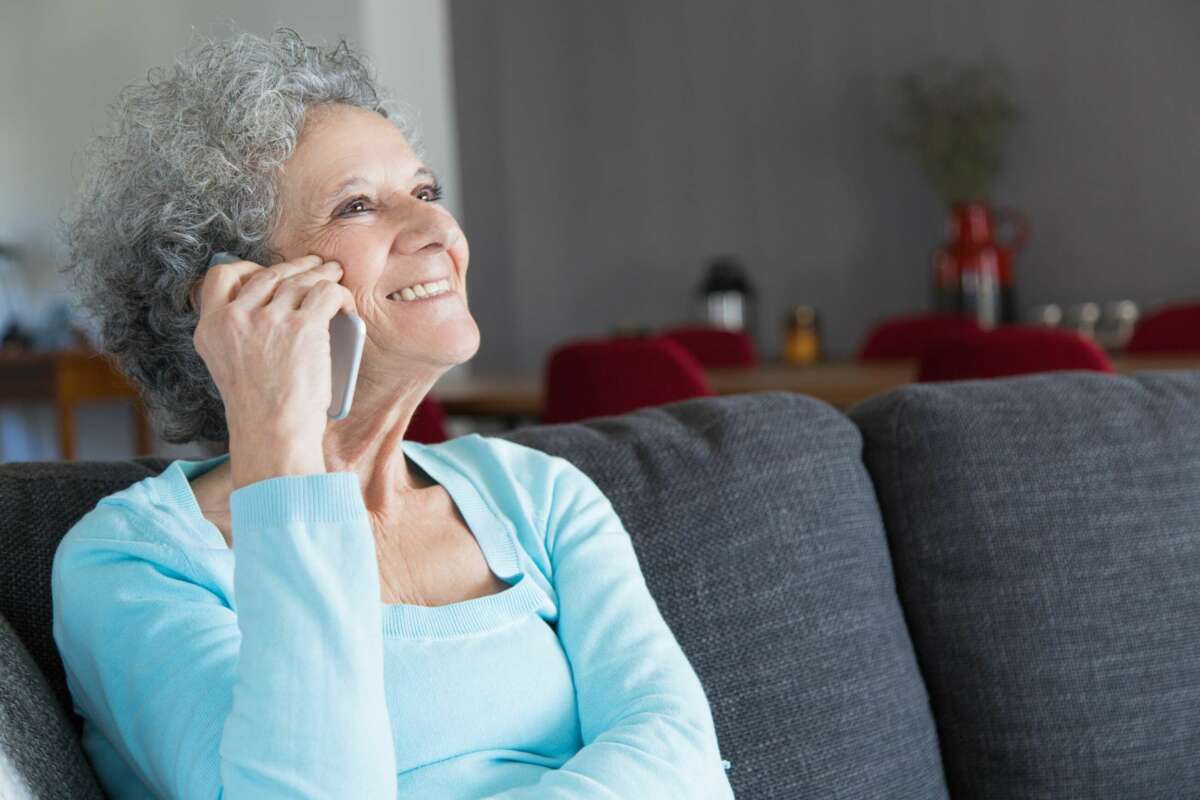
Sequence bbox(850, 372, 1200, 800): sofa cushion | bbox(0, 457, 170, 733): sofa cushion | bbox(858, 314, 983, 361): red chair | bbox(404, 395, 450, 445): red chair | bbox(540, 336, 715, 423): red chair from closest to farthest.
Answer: bbox(0, 457, 170, 733): sofa cushion < bbox(850, 372, 1200, 800): sofa cushion < bbox(404, 395, 450, 445): red chair < bbox(540, 336, 715, 423): red chair < bbox(858, 314, 983, 361): red chair

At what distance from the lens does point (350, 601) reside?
101 cm

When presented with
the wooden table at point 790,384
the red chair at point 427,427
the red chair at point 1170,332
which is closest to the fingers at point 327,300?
the red chair at point 427,427

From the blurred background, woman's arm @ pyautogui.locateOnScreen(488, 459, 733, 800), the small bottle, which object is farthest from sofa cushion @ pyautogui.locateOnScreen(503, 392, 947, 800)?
the small bottle

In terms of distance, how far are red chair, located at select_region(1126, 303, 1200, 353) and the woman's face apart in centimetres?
320

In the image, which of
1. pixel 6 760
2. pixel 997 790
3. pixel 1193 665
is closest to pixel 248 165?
pixel 6 760

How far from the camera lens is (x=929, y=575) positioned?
1.60 metres

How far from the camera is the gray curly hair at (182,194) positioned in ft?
4.14

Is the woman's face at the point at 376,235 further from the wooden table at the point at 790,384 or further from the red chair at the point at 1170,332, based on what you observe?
the red chair at the point at 1170,332

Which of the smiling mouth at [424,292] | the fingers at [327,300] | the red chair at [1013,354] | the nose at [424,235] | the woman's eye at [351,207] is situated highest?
the woman's eye at [351,207]

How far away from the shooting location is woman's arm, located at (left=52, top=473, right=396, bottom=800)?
0.96 m

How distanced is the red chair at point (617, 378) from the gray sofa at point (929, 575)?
1301 mm

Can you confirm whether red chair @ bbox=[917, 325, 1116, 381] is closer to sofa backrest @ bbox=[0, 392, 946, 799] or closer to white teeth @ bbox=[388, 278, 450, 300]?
sofa backrest @ bbox=[0, 392, 946, 799]

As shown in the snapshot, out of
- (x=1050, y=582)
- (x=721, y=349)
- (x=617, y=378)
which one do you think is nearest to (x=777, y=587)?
(x=1050, y=582)

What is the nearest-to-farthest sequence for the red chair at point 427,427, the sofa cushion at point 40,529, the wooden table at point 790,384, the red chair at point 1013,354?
the sofa cushion at point 40,529, the red chair at point 1013,354, the red chair at point 427,427, the wooden table at point 790,384
